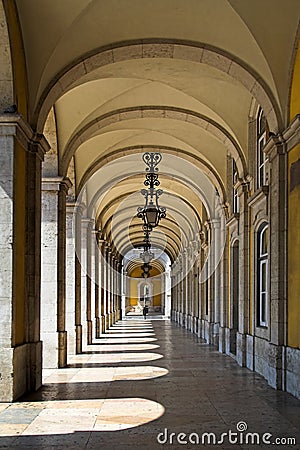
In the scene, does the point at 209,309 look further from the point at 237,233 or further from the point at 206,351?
the point at 237,233

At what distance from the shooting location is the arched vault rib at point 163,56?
10695 millimetres

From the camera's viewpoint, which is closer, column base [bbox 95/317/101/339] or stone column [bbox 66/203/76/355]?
stone column [bbox 66/203/76/355]

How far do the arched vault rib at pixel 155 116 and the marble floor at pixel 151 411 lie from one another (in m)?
4.54

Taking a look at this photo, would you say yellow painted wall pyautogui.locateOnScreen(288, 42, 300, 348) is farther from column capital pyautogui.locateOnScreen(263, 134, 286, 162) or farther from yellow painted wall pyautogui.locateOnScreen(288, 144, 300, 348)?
column capital pyautogui.locateOnScreen(263, 134, 286, 162)

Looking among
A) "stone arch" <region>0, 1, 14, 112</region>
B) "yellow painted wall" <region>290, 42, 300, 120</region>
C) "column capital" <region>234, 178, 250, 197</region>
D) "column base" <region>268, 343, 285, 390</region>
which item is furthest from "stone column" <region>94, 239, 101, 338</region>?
"stone arch" <region>0, 1, 14, 112</region>

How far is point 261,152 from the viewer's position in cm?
1380

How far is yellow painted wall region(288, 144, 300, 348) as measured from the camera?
9742 mm

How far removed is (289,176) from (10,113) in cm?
426

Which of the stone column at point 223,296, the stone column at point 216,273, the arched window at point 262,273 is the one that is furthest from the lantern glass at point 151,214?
the arched window at point 262,273

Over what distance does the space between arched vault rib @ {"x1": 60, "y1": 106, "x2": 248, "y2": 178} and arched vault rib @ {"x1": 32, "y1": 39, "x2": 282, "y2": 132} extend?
3179mm

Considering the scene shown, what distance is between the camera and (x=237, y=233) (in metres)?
15.8

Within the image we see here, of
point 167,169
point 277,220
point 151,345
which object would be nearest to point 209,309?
point 151,345

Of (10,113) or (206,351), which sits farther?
(206,351)

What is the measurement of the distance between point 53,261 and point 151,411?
610cm
